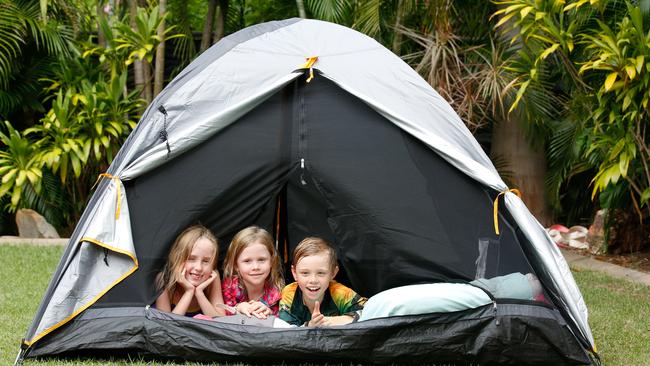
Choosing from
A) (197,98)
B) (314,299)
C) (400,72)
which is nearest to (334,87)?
(400,72)

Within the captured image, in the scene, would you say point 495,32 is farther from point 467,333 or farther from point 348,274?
point 467,333

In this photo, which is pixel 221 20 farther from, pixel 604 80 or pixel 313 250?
pixel 313 250

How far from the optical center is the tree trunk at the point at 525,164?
8312 millimetres

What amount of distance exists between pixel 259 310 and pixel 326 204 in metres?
0.70

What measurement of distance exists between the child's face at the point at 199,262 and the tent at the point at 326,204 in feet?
0.38

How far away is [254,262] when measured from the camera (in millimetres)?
4449

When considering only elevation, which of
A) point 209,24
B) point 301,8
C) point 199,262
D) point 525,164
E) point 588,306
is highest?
point 301,8

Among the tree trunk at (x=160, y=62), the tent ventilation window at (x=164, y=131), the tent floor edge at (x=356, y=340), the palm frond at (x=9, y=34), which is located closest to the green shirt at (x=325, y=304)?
the tent floor edge at (x=356, y=340)

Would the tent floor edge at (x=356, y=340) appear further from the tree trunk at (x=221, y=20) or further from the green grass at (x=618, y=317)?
the tree trunk at (x=221, y=20)

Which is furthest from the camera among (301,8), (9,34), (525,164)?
(525,164)

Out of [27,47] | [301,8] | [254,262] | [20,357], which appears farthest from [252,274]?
[27,47]

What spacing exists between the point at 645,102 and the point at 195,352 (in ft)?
9.82

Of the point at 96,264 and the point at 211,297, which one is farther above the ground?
the point at 96,264

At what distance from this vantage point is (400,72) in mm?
4410
